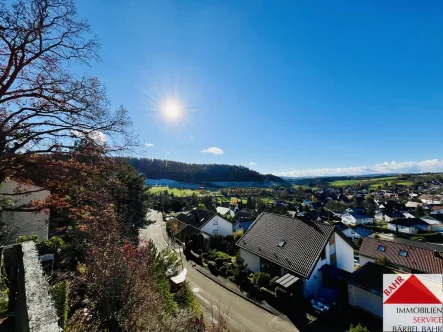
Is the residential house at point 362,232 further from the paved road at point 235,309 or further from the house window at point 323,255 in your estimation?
the paved road at point 235,309

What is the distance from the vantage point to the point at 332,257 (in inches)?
741

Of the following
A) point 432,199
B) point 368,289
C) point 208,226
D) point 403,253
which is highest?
point 368,289

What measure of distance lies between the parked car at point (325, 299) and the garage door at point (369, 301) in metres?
1.31

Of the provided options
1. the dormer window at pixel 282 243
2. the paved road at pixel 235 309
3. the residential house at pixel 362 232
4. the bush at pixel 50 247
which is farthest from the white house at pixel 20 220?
the residential house at pixel 362 232

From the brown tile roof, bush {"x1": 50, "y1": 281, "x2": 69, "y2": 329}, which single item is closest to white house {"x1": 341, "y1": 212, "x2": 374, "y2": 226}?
the brown tile roof

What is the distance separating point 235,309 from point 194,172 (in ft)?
445

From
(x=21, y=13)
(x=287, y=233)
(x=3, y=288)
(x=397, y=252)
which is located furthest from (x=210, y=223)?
(x=21, y=13)

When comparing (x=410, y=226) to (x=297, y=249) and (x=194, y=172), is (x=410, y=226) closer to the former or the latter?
(x=297, y=249)

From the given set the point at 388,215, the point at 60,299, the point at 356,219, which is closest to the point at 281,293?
the point at 60,299

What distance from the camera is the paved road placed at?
13.3 metres

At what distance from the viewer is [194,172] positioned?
149m

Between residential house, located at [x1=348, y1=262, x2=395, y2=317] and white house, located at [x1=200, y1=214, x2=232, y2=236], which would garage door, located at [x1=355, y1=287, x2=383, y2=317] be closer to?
residential house, located at [x1=348, y1=262, x2=395, y2=317]

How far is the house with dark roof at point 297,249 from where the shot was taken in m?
16.9

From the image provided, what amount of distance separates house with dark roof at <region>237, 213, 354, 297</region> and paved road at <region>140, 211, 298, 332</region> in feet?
11.9
